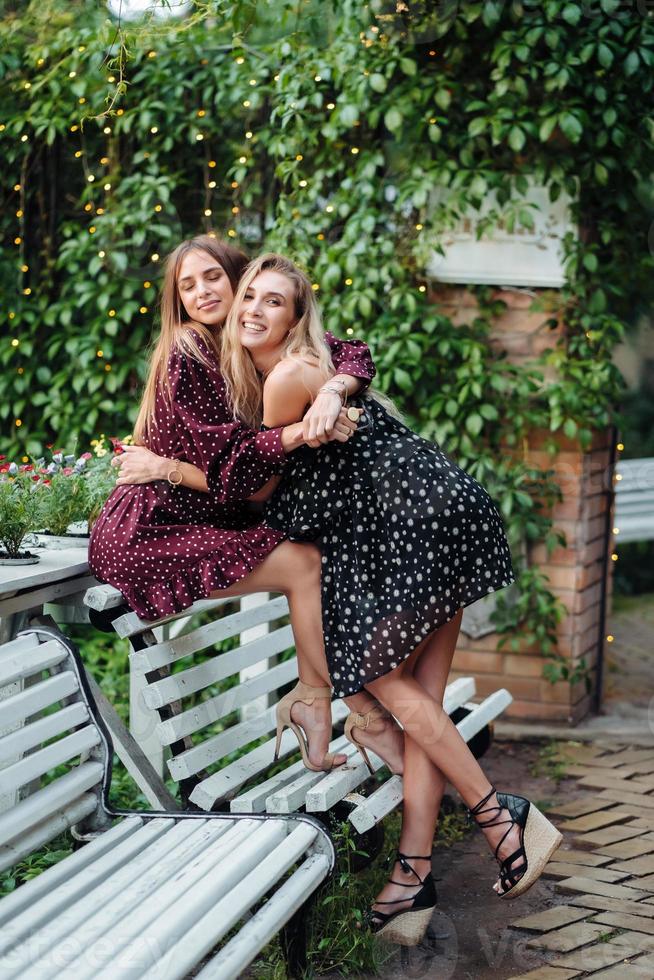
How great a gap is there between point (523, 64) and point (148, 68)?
1543 millimetres

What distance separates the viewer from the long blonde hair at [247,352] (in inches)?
109

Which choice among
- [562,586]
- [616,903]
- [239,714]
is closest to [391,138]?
[562,586]

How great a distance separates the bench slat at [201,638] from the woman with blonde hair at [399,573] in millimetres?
338

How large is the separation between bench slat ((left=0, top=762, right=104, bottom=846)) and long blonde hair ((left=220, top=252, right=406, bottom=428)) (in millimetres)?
930

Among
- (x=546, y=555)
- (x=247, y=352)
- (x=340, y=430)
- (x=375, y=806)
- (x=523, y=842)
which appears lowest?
(x=523, y=842)

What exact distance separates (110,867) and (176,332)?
4.52 ft

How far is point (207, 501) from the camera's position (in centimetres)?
286

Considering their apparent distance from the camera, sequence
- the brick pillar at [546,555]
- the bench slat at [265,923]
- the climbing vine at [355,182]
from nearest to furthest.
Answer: the bench slat at [265,923]
the climbing vine at [355,182]
the brick pillar at [546,555]

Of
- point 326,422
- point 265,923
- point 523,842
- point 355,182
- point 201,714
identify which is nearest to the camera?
point 265,923

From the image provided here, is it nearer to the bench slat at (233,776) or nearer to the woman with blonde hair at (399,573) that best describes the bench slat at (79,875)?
the bench slat at (233,776)

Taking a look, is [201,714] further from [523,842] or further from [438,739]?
[523,842]

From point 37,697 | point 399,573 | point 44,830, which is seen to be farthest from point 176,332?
point 44,830

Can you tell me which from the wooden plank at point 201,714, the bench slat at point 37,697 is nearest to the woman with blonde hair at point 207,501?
the wooden plank at point 201,714

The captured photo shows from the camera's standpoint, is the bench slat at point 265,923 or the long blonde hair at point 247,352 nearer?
the bench slat at point 265,923
